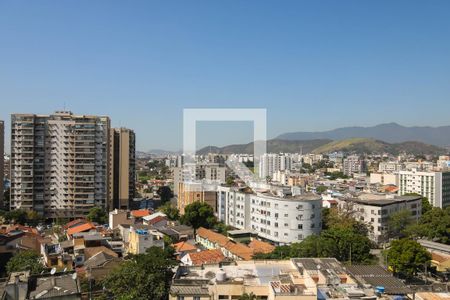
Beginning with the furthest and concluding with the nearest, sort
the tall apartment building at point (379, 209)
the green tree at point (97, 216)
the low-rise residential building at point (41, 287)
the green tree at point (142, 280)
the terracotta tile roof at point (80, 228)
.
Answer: the green tree at point (97, 216)
the tall apartment building at point (379, 209)
the terracotta tile roof at point (80, 228)
the green tree at point (142, 280)
the low-rise residential building at point (41, 287)

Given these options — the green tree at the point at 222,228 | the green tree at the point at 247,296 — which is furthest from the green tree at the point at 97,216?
the green tree at the point at 247,296

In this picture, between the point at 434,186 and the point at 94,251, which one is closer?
the point at 94,251

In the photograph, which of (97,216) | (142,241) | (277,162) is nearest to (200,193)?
(97,216)

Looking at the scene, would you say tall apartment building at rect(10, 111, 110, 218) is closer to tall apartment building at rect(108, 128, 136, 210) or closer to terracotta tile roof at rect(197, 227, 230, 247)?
tall apartment building at rect(108, 128, 136, 210)

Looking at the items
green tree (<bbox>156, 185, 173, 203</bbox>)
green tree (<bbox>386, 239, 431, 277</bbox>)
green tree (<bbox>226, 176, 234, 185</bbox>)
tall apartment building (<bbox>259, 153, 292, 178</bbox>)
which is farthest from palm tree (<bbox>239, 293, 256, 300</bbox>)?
tall apartment building (<bbox>259, 153, 292, 178</bbox>)

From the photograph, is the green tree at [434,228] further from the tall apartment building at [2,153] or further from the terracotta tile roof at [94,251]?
the tall apartment building at [2,153]

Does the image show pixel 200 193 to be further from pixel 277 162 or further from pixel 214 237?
pixel 277 162
